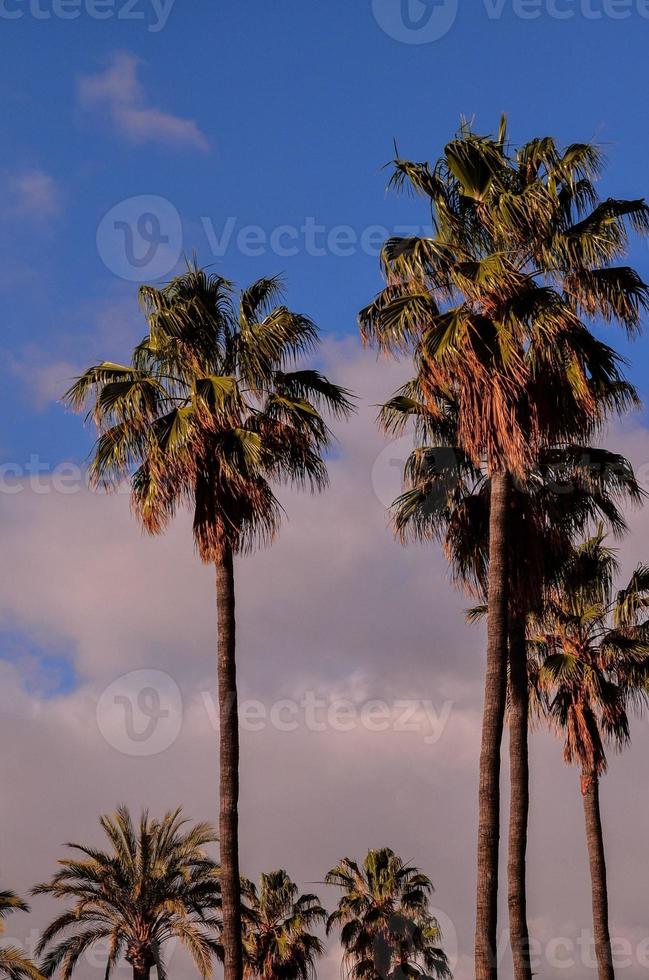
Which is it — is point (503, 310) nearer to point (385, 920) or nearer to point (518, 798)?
point (518, 798)

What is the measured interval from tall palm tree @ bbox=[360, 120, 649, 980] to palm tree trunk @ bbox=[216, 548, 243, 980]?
4632 mm

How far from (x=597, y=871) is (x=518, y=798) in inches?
524

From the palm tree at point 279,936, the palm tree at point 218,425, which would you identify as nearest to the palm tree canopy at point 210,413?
the palm tree at point 218,425

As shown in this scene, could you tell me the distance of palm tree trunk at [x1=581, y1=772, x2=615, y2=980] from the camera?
33562mm

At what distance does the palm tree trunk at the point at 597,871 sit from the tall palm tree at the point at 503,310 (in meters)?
15.6

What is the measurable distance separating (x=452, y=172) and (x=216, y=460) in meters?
6.65

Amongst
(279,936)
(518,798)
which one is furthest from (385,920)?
(518,798)

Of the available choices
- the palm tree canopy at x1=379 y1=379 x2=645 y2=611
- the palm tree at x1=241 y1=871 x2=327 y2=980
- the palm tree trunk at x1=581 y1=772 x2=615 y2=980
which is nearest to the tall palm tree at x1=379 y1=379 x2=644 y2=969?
the palm tree canopy at x1=379 y1=379 x2=645 y2=611

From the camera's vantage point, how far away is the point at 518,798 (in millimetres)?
23703

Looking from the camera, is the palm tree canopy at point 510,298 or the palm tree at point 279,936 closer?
the palm tree canopy at point 510,298

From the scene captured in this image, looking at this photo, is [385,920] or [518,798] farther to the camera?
[385,920]

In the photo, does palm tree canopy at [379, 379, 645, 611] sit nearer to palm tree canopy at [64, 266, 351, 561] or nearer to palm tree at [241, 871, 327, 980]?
palm tree canopy at [64, 266, 351, 561]

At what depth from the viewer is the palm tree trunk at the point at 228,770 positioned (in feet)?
67.3

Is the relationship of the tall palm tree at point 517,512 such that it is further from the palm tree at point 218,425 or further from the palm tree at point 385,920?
the palm tree at point 385,920
